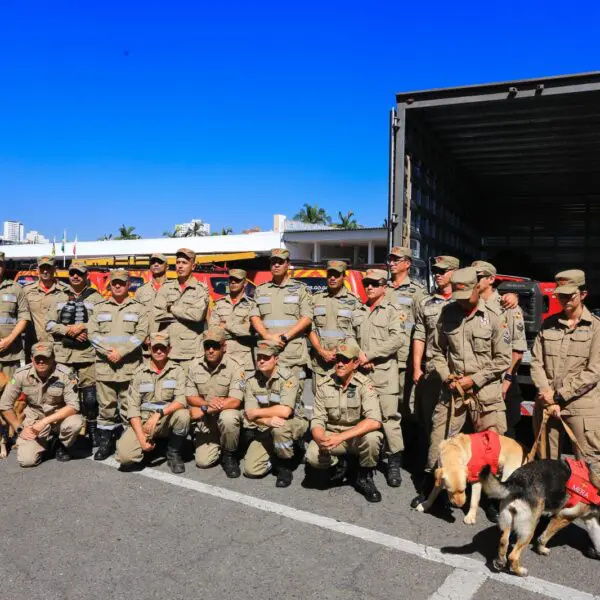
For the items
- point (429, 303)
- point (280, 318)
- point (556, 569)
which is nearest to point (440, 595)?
point (556, 569)

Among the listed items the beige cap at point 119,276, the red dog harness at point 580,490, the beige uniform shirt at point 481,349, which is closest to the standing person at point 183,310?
the beige cap at point 119,276

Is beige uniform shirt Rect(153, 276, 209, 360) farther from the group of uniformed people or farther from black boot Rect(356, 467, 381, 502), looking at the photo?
black boot Rect(356, 467, 381, 502)

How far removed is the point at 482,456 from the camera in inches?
138

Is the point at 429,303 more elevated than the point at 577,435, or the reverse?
the point at 429,303

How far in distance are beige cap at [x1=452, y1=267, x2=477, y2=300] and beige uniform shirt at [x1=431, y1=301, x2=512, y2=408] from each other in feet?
0.67

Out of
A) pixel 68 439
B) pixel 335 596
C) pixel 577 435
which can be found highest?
pixel 577 435

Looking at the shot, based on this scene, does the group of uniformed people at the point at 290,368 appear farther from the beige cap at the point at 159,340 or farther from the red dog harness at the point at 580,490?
the red dog harness at the point at 580,490

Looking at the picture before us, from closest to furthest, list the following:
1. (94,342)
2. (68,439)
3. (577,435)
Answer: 1. (577,435)
2. (68,439)
3. (94,342)

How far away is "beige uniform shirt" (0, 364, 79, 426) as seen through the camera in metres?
5.02

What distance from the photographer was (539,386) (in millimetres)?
3916

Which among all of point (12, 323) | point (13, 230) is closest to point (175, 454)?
point (12, 323)

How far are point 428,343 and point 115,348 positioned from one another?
2.82m

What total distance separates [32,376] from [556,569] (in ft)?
14.2

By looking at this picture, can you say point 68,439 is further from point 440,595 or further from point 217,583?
point 440,595
